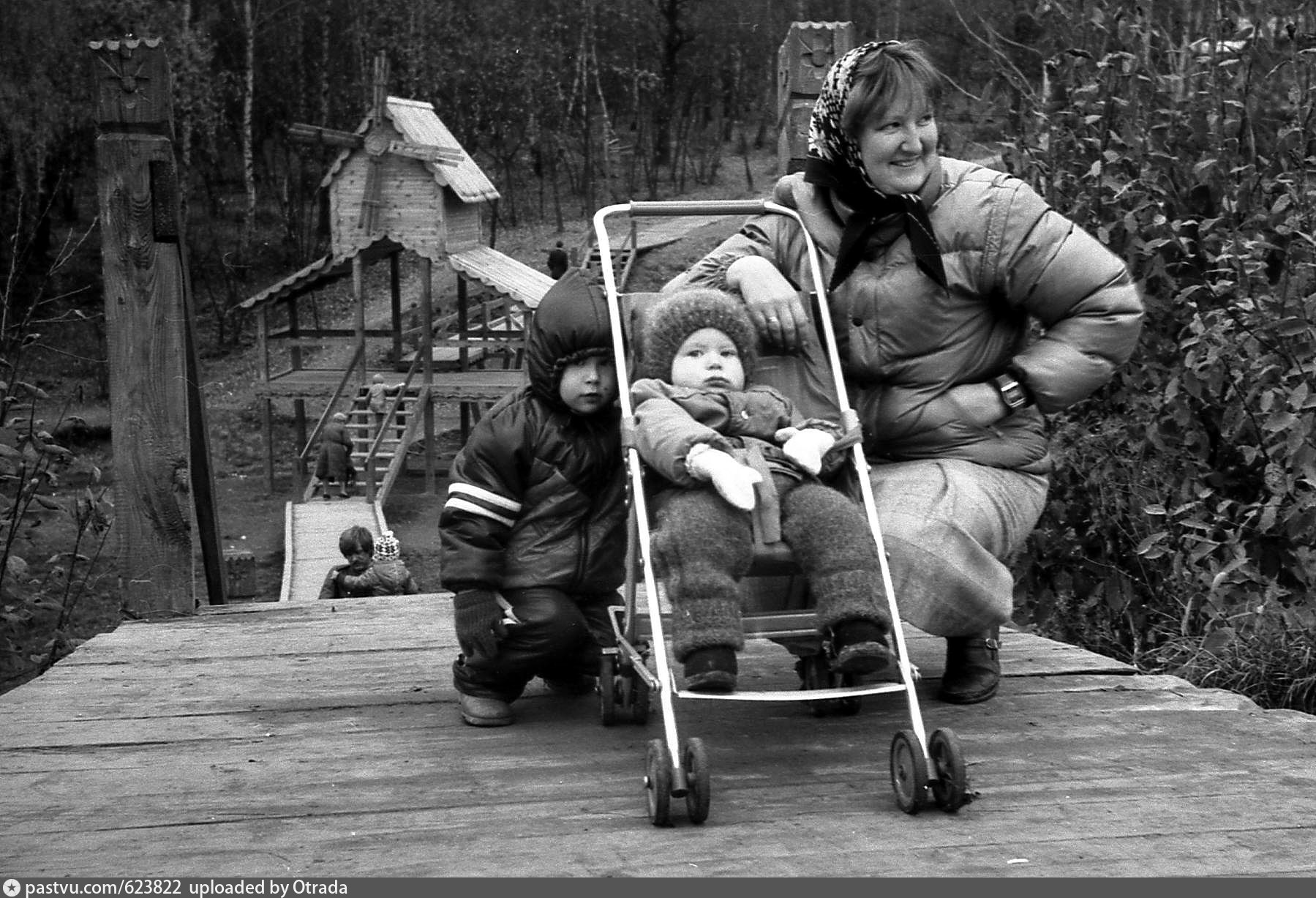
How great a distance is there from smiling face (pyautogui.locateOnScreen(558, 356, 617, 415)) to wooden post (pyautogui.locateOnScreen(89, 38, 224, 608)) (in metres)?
2.06

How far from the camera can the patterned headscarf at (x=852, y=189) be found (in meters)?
4.37

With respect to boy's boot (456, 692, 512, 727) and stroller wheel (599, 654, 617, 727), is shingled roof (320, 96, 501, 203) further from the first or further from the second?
stroller wheel (599, 654, 617, 727)

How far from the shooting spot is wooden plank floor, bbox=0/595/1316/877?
3.30m

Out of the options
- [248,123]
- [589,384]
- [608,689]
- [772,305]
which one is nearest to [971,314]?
[772,305]

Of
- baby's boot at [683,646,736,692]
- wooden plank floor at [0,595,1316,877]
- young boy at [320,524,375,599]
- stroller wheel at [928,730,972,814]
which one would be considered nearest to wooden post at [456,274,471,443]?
young boy at [320,524,375,599]

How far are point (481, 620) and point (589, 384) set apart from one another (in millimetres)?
639

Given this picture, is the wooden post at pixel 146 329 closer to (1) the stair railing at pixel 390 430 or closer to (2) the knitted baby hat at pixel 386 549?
(2) the knitted baby hat at pixel 386 549

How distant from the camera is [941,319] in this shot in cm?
447

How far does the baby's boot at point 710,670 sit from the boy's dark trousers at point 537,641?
80 centimetres

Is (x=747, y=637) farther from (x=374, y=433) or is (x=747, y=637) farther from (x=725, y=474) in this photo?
(x=374, y=433)

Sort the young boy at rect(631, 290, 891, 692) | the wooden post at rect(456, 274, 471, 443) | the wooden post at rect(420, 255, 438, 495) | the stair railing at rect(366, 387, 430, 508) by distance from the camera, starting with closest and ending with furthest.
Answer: the young boy at rect(631, 290, 891, 692)
the stair railing at rect(366, 387, 430, 508)
the wooden post at rect(420, 255, 438, 495)
the wooden post at rect(456, 274, 471, 443)

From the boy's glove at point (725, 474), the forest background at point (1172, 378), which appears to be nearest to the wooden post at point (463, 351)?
the forest background at point (1172, 378)

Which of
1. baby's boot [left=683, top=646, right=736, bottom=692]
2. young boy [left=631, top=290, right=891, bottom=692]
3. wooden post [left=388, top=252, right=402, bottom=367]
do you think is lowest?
wooden post [left=388, top=252, right=402, bottom=367]

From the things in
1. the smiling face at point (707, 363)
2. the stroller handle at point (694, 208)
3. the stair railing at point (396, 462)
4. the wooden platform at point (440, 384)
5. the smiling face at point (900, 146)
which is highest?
the smiling face at point (900, 146)
